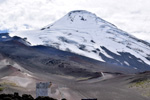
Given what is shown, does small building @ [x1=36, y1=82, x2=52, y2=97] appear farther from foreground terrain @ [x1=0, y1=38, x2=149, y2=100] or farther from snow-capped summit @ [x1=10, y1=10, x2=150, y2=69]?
snow-capped summit @ [x1=10, y1=10, x2=150, y2=69]

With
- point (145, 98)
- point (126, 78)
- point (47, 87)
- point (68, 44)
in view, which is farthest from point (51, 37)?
point (47, 87)

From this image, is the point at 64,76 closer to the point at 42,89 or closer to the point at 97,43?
the point at 42,89

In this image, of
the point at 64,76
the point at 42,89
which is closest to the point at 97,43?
the point at 64,76

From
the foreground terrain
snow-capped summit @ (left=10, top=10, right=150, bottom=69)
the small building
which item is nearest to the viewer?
the small building

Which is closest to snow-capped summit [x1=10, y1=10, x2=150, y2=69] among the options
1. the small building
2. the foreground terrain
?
the foreground terrain

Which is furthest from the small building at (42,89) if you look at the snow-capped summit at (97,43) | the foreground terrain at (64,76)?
the snow-capped summit at (97,43)

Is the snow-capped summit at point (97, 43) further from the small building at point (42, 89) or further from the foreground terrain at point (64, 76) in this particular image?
the small building at point (42, 89)

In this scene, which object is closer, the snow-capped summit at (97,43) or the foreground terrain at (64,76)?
the foreground terrain at (64,76)

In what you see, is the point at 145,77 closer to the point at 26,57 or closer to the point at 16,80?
the point at 16,80
